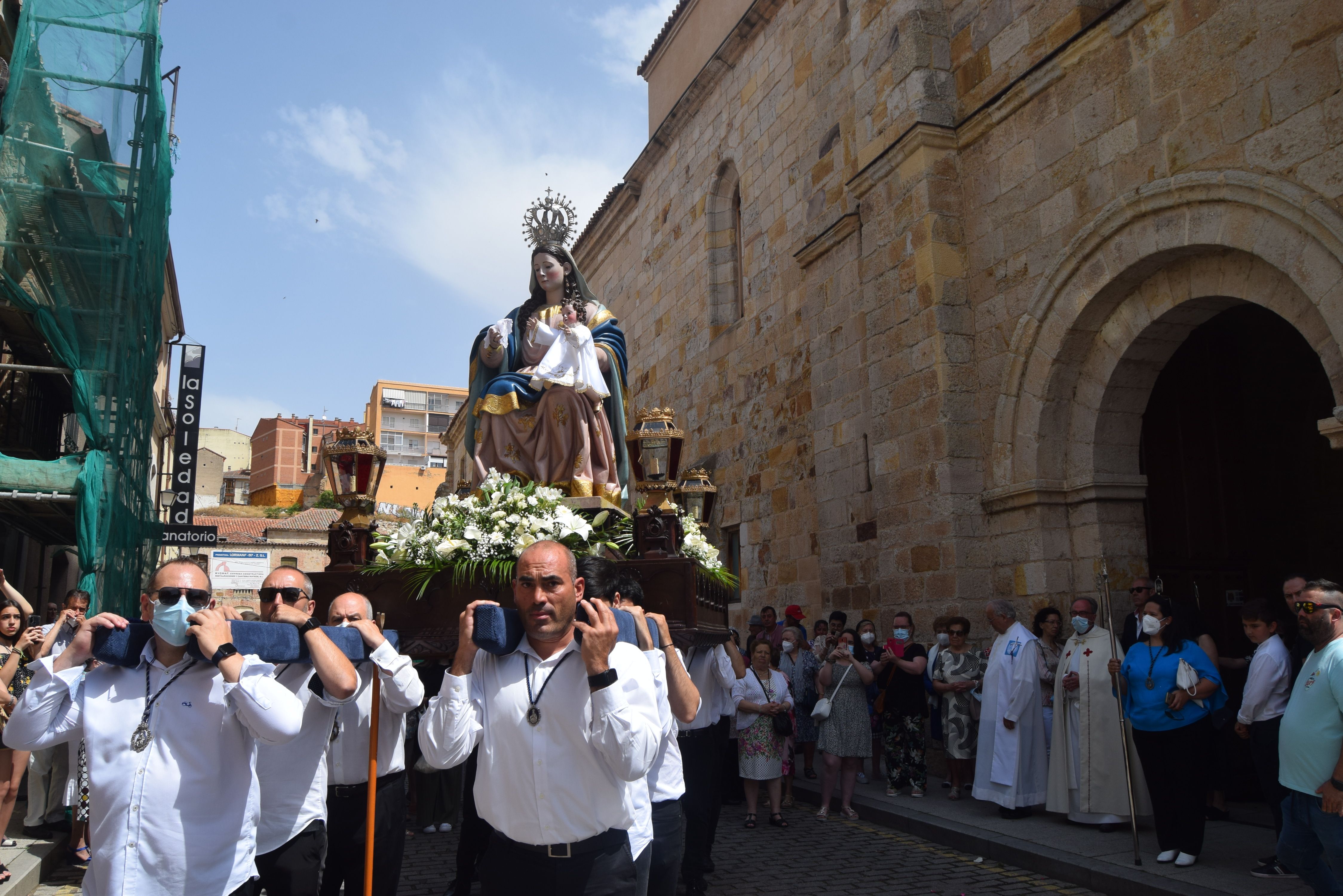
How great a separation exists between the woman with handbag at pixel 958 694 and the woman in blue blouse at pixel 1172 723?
2.08 m

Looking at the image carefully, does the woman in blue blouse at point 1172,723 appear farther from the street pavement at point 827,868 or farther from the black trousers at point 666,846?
the black trousers at point 666,846

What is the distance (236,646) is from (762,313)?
12.9 meters

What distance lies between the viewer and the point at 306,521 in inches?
1674

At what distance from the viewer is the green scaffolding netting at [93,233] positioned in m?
10.2

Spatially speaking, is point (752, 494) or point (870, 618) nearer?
point (870, 618)

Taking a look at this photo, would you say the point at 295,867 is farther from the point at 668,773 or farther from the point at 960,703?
the point at 960,703

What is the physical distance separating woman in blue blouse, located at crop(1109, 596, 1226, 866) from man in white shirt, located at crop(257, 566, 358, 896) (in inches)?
201

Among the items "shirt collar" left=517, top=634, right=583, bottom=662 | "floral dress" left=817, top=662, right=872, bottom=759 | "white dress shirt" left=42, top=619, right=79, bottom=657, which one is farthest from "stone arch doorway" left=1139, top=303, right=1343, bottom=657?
"white dress shirt" left=42, top=619, right=79, bottom=657

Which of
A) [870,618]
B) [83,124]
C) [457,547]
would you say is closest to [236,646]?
[457,547]

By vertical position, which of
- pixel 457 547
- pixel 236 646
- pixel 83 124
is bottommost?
pixel 236 646

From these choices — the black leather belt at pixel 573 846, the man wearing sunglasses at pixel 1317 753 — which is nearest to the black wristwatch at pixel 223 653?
the black leather belt at pixel 573 846

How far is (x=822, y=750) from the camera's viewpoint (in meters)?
8.80

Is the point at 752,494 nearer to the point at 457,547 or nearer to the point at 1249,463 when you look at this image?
the point at 1249,463

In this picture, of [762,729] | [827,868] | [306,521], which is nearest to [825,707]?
[762,729]
